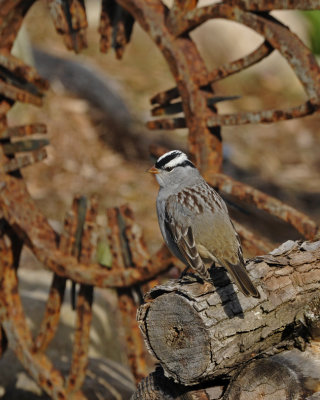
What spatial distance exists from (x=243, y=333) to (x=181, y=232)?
32.8 inches

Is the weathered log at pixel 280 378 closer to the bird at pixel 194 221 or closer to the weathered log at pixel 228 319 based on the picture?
the weathered log at pixel 228 319

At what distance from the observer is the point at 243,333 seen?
274 cm

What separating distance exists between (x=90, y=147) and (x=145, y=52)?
8.74 ft

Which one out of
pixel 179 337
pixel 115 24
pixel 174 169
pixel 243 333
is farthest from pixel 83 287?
pixel 243 333

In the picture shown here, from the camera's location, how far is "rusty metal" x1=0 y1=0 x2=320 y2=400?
4031 millimetres

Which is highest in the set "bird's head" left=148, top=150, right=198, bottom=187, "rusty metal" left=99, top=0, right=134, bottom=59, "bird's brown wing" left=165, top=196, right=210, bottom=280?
"rusty metal" left=99, top=0, right=134, bottom=59

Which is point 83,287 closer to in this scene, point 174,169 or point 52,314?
point 52,314

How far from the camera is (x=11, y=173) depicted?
16.0ft

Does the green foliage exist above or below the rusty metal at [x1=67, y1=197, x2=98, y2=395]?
above

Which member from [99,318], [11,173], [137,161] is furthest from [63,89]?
[11,173]

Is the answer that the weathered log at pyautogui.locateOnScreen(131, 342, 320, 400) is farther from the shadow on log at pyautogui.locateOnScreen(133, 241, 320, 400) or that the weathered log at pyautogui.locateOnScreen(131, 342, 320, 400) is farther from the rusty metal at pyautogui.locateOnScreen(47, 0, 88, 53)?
the rusty metal at pyautogui.locateOnScreen(47, 0, 88, 53)

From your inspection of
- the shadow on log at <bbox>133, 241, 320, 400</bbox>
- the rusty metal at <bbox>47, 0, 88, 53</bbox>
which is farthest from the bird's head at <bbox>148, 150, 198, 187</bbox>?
the rusty metal at <bbox>47, 0, 88, 53</bbox>

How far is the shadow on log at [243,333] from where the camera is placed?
2689 mm

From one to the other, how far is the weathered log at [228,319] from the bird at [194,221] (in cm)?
24
